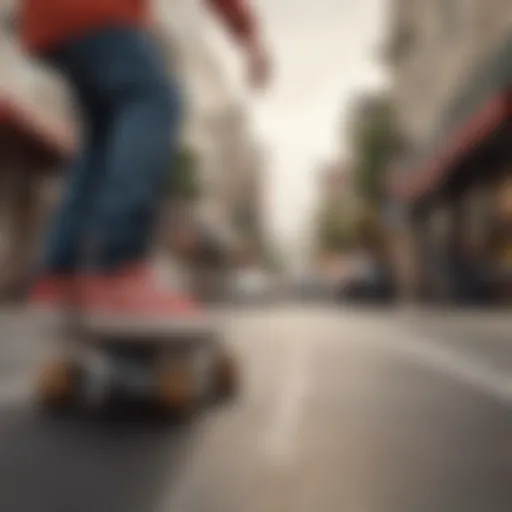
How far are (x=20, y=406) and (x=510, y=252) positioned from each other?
1664 cm

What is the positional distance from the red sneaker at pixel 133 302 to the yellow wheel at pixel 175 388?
0.30ft

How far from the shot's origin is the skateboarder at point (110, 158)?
2195 millimetres

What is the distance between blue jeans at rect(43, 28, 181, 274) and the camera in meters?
2.23

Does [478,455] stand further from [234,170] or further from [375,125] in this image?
[234,170]

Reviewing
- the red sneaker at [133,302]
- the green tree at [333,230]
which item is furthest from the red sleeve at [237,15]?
the green tree at [333,230]

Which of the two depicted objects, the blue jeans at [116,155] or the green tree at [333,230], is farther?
the green tree at [333,230]

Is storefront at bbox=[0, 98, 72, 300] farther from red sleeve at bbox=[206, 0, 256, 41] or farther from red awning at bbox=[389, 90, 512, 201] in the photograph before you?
red sleeve at bbox=[206, 0, 256, 41]

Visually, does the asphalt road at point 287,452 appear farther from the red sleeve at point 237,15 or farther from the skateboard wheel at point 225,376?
the red sleeve at point 237,15

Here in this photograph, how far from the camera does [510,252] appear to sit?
18000mm

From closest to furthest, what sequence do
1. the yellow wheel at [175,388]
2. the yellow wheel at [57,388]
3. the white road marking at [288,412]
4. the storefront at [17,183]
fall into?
the white road marking at [288,412], the yellow wheel at [175,388], the yellow wheel at [57,388], the storefront at [17,183]

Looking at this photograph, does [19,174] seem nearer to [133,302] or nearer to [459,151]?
[459,151]

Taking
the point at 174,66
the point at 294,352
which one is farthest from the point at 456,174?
the point at 174,66

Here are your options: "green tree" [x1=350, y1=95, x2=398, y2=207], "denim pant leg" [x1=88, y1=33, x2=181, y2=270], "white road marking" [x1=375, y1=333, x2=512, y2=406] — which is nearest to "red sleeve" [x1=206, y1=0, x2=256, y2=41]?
"denim pant leg" [x1=88, y1=33, x2=181, y2=270]

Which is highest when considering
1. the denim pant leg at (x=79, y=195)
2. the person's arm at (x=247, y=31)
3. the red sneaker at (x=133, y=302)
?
the person's arm at (x=247, y=31)
